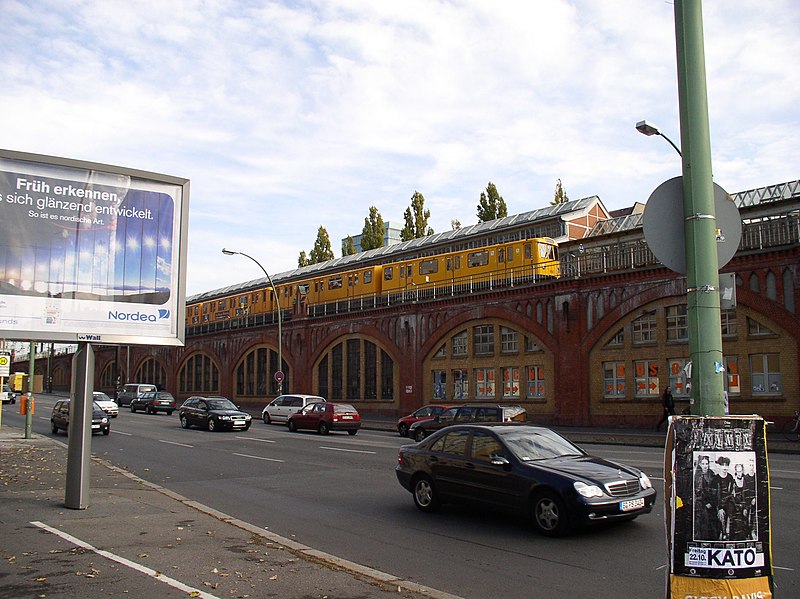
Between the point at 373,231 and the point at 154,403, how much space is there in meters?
35.1

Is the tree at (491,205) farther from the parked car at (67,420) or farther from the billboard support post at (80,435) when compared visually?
the billboard support post at (80,435)

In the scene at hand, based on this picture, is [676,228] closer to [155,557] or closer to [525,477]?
[525,477]

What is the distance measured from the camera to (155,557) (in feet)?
25.7

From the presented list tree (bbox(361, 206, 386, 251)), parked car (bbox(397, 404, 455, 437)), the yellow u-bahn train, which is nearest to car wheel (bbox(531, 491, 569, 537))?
parked car (bbox(397, 404, 455, 437))

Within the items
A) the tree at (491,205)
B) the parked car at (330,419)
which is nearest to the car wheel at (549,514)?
the parked car at (330,419)

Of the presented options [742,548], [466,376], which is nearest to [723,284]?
[742,548]

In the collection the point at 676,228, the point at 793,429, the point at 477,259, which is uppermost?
the point at 477,259

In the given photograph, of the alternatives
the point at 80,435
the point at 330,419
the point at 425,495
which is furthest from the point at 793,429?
the point at 80,435

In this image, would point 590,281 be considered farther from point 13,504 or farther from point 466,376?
point 13,504

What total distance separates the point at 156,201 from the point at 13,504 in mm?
5081

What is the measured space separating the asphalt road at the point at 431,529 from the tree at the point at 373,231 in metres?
59.1

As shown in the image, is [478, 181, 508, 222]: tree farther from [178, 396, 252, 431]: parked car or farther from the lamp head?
the lamp head

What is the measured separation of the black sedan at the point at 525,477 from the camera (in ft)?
30.3

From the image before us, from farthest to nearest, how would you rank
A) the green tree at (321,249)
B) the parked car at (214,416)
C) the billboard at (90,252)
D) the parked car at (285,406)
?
the green tree at (321,249)
the parked car at (285,406)
the parked car at (214,416)
the billboard at (90,252)
